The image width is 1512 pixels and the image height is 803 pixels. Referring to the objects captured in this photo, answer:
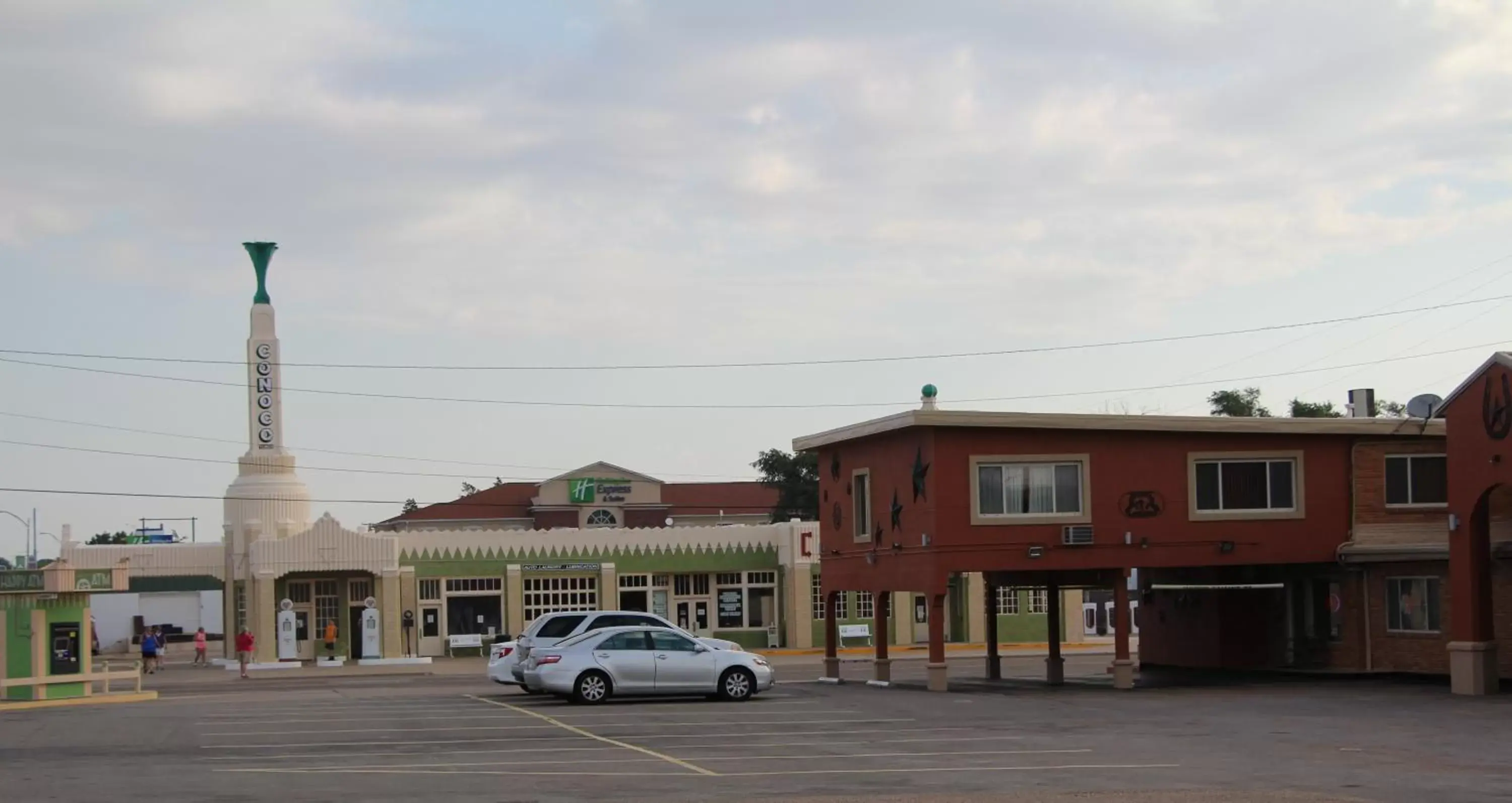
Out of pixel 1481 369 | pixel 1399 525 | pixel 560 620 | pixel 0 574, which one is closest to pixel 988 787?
pixel 1481 369

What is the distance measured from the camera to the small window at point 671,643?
30.4 meters

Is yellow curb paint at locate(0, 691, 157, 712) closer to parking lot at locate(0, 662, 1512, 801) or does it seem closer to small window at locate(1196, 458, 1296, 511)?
parking lot at locate(0, 662, 1512, 801)

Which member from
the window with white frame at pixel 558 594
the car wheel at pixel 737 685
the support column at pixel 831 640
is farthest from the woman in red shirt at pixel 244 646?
the car wheel at pixel 737 685

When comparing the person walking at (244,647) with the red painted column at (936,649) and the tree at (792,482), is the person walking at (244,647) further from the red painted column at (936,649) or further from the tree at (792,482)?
the tree at (792,482)

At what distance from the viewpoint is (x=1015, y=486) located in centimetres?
3466

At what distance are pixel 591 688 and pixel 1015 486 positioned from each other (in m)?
9.77

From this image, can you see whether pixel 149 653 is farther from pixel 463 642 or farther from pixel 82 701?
pixel 82 701

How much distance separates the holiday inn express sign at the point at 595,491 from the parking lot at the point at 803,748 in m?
43.8

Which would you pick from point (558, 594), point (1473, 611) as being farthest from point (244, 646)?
point (1473, 611)

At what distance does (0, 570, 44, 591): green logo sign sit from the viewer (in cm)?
3759

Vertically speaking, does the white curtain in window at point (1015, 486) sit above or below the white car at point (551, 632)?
above

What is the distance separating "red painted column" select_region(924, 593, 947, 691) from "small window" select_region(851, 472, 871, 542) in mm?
A: 4451

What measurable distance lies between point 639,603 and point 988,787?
44942mm

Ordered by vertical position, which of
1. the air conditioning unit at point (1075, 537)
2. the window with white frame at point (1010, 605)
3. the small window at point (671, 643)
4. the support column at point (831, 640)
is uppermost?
the air conditioning unit at point (1075, 537)
